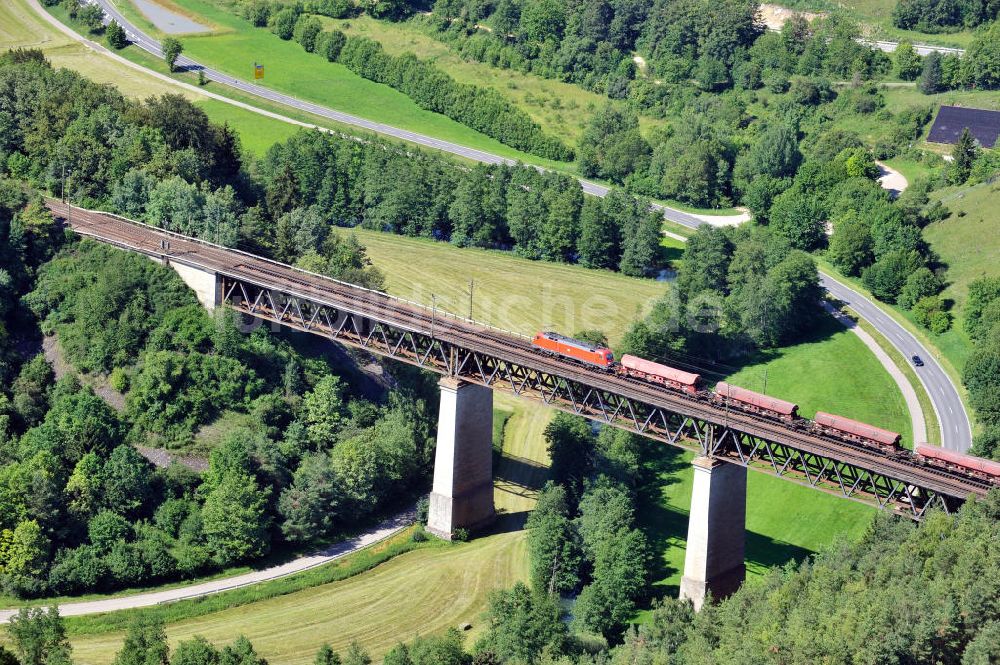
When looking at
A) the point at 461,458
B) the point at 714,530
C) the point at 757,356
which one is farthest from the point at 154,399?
the point at 757,356

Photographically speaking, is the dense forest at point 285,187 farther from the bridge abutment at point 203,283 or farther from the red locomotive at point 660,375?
the red locomotive at point 660,375

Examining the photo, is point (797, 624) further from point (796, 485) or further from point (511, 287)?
point (511, 287)

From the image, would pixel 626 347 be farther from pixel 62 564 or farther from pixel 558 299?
pixel 62 564

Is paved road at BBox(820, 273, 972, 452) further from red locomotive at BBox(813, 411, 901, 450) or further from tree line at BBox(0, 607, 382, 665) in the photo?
tree line at BBox(0, 607, 382, 665)

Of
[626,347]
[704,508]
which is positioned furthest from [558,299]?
[704,508]

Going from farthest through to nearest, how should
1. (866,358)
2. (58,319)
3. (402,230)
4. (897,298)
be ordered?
(402,230)
(897,298)
(866,358)
(58,319)

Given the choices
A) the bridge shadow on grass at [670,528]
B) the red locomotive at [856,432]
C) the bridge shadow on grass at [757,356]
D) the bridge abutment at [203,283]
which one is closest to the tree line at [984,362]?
the bridge shadow on grass at [757,356]

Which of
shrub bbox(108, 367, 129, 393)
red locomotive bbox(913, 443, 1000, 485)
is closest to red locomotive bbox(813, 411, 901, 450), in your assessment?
red locomotive bbox(913, 443, 1000, 485)
